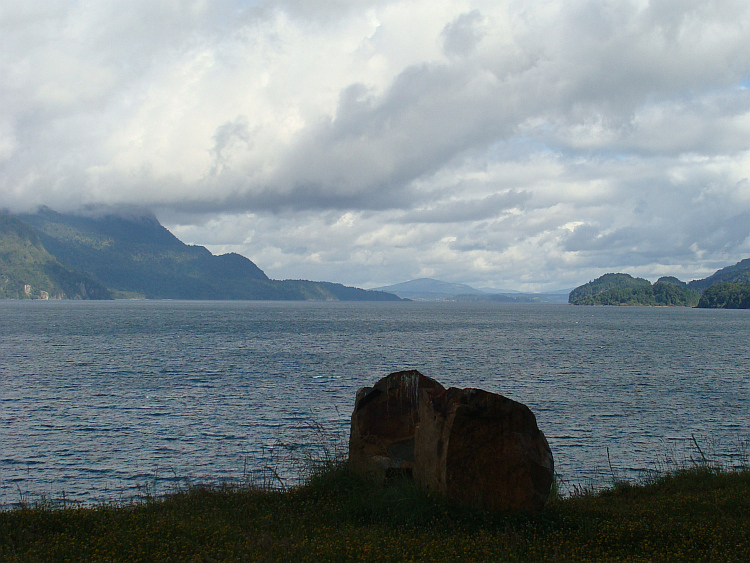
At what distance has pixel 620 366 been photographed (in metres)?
67.2

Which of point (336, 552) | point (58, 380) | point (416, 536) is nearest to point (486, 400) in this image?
point (416, 536)

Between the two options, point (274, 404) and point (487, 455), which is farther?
point (274, 404)

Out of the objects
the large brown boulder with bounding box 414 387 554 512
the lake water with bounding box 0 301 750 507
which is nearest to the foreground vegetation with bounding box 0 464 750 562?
the large brown boulder with bounding box 414 387 554 512

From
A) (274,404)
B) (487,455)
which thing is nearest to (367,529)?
(487,455)

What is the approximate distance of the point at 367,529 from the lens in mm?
12156

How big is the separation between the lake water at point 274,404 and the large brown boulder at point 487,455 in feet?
21.9

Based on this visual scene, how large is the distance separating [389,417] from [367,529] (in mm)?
5098

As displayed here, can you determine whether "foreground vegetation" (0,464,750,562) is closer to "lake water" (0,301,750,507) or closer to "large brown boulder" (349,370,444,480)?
"large brown boulder" (349,370,444,480)

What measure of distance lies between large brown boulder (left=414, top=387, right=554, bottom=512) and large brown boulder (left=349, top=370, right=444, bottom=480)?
2.45 metres

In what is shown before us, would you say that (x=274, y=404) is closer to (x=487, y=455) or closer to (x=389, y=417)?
(x=389, y=417)

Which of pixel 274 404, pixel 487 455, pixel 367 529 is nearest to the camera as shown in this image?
pixel 367 529

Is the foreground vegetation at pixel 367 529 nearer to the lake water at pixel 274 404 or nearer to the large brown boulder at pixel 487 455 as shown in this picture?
the large brown boulder at pixel 487 455

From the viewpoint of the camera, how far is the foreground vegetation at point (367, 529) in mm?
10750

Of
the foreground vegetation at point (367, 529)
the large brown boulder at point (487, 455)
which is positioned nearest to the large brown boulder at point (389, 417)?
the foreground vegetation at point (367, 529)
